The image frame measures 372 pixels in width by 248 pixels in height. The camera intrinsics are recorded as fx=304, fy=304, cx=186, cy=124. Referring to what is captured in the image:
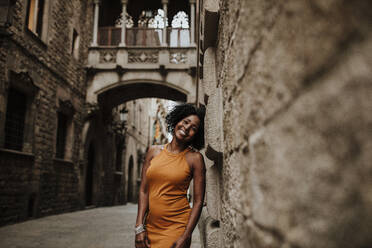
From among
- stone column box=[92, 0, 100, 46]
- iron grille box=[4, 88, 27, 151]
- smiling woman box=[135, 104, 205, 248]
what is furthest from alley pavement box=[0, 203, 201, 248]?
stone column box=[92, 0, 100, 46]

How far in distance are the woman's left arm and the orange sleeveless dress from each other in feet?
0.17

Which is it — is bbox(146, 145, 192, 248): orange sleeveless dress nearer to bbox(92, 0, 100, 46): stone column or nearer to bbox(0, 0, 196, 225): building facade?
bbox(0, 0, 196, 225): building facade

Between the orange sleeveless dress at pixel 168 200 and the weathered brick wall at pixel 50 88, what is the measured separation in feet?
19.3

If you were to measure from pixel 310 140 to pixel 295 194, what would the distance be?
0.11 meters

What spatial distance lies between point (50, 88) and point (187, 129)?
7801 mm

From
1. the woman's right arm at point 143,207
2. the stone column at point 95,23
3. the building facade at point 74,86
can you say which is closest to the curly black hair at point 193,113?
the woman's right arm at point 143,207

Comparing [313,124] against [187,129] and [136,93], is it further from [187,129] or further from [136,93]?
[136,93]

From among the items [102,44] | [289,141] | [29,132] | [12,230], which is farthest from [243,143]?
[102,44]

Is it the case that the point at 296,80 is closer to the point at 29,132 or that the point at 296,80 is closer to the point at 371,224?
the point at 371,224

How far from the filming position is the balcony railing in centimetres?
1204

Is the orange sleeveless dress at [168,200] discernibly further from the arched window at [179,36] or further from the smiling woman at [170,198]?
the arched window at [179,36]

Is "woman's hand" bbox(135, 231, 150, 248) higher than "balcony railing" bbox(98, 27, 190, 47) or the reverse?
the reverse

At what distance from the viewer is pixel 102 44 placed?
1247 cm

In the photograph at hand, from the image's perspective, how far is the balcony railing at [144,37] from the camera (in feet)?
39.5
